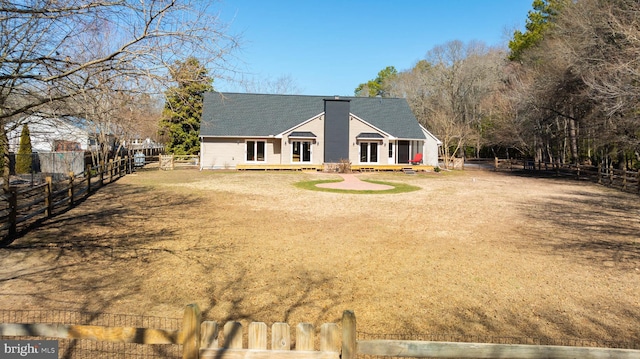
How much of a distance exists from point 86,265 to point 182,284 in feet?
7.66

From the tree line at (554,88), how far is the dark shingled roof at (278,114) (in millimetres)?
5247

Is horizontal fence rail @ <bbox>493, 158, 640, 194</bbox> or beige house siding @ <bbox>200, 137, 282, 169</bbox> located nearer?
horizontal fence rail @ <bbox>493, 158, 640, 194</bbox>

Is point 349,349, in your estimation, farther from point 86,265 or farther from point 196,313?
point 86,265

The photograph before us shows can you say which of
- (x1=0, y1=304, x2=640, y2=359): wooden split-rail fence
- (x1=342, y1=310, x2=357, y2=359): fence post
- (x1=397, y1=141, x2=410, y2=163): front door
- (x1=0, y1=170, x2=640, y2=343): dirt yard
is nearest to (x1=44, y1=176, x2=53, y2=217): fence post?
Result: (x1=0, y1=170, x2=640, y2=343): dirt yard

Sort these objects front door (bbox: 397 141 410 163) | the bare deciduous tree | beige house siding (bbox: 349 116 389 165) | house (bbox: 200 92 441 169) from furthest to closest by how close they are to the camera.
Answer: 1. the bare deciduous tree
2. front door (bbox: 397 141 410 163)
3. beige house siding (bbox: 349 116 389 165)
4. house (bbox: 200 92 441 169)

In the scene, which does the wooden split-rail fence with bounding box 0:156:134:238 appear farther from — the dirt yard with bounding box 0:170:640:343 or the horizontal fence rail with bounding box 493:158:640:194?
the horizontal fence rail with bounding box 493:158:640:194

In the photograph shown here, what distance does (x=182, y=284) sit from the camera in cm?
699

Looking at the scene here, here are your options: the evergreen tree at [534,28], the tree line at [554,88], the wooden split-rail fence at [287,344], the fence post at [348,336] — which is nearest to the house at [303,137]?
the tree line at [554,88]

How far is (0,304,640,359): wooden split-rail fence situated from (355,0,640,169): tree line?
75.6 feet

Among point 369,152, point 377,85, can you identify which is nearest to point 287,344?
point 369,152

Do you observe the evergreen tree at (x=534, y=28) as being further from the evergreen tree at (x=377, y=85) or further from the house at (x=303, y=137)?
the evergreen tree at (x=377, y=85)

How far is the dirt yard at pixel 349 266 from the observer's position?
19.6 ft

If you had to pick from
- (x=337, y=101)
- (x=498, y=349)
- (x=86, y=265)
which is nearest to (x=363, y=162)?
(x=337, y=101)

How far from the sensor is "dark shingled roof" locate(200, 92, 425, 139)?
34.9 m
